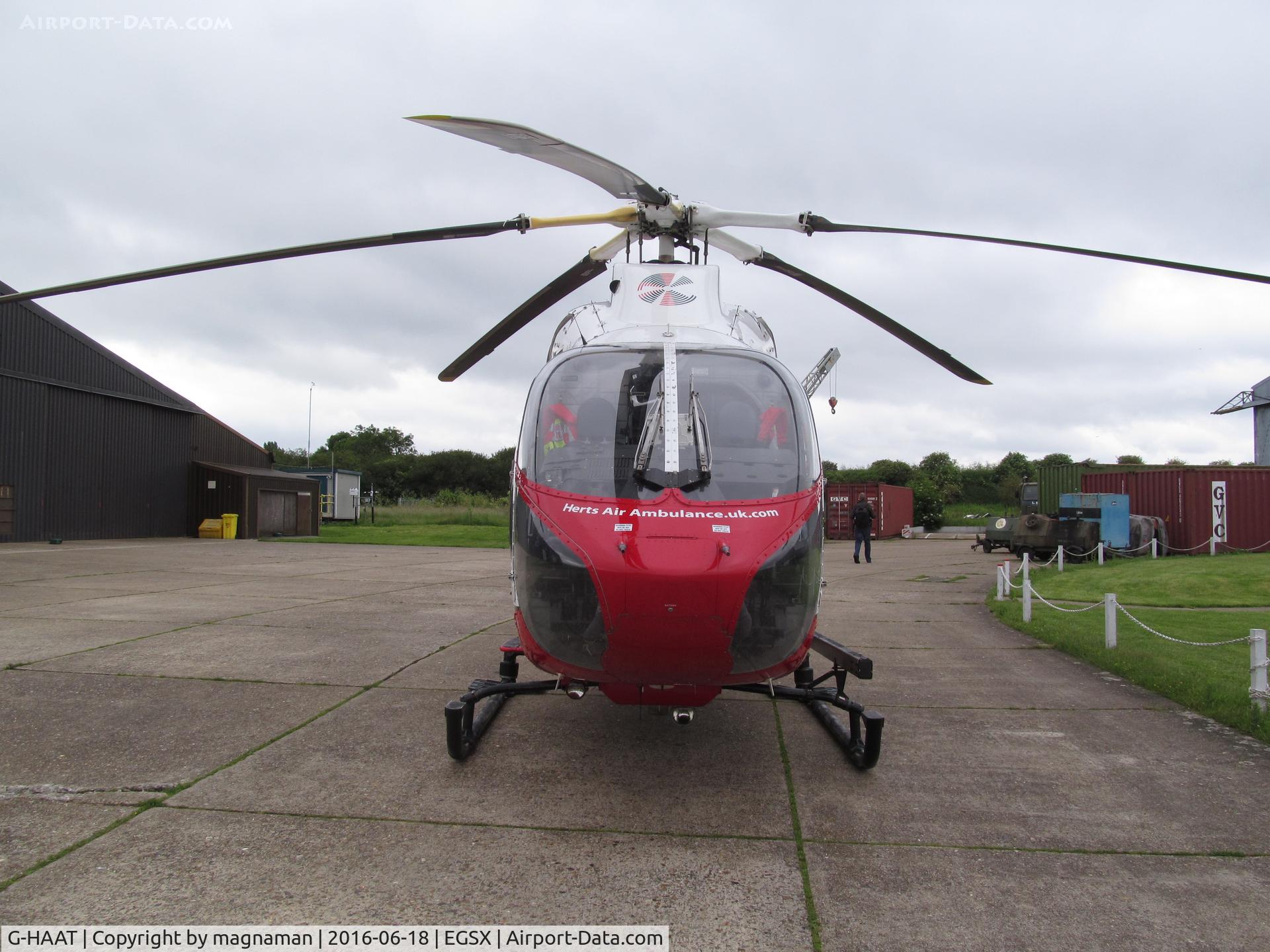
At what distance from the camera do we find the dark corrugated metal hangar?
23.1m

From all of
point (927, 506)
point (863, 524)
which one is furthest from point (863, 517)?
point (927, 506)

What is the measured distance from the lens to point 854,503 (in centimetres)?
3509

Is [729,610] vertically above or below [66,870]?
above

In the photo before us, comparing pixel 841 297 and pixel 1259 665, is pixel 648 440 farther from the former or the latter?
pixel 1259 665

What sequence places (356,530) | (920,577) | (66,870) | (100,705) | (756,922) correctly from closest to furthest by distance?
(756,922) < (66,870) < (100,705) < (920,577) < (356,530)

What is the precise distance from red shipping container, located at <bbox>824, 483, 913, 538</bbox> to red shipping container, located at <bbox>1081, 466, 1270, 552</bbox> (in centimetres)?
1156

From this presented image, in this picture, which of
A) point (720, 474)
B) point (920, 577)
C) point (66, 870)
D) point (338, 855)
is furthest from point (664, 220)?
point (920, 577)

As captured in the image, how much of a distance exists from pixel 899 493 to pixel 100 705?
1501 inches

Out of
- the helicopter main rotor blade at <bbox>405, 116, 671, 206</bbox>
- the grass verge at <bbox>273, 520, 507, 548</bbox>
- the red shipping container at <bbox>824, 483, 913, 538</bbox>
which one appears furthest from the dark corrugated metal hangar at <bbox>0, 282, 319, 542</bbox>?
the helicopter main rotor blade at <bbox>405, 116, 671, 206</bbox>

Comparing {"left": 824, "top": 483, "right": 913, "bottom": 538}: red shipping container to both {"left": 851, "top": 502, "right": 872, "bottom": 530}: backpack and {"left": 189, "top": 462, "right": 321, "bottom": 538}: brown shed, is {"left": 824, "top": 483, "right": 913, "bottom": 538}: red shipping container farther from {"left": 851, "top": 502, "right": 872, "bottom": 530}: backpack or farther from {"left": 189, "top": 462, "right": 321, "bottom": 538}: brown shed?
{"left": 189, "top": 462, "right": 321, "bottom": 538}: brown shed

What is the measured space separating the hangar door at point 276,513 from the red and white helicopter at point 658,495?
2787 cm

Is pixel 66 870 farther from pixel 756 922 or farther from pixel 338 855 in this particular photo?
pixel 756 922

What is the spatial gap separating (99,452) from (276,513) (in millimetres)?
7044

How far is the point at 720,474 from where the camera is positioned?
398cm
